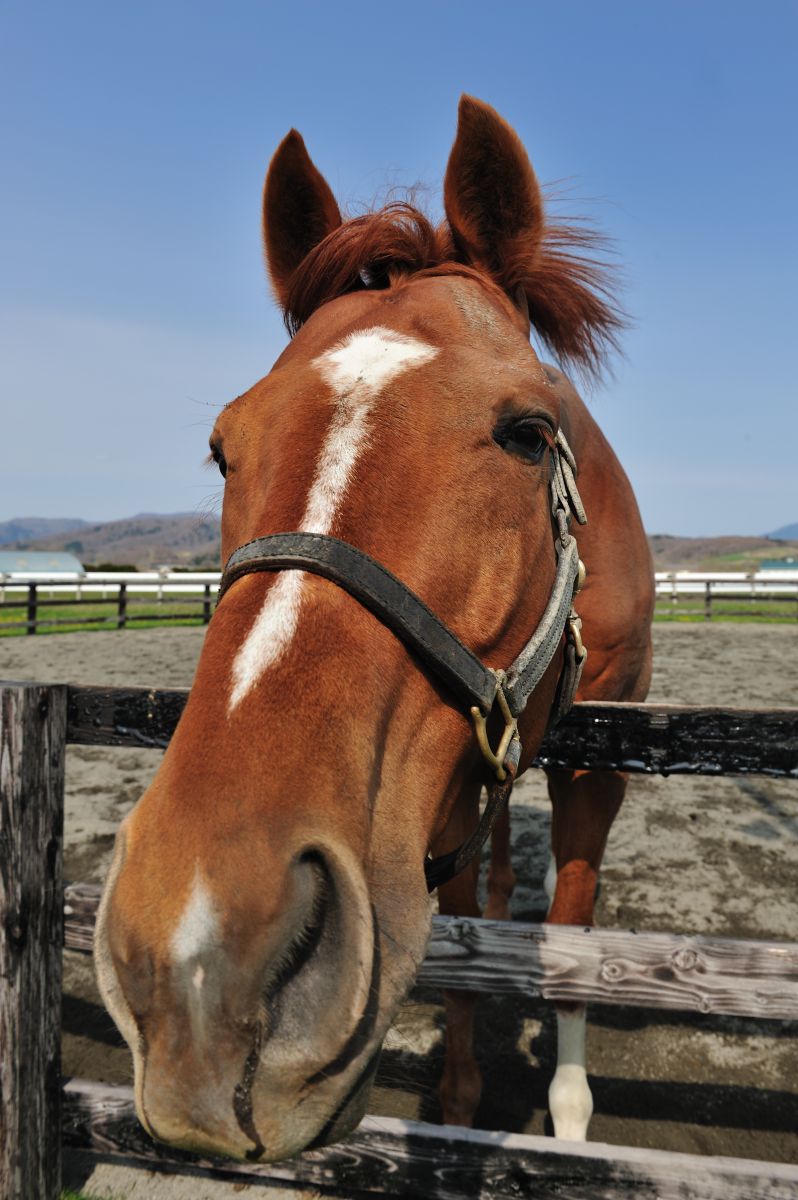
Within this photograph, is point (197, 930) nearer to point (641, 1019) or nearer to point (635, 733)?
point (635, 733)

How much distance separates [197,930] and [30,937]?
1.73m

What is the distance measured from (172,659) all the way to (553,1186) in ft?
39.8

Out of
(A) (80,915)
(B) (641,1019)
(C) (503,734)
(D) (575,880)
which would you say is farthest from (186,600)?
(C) (503,734)

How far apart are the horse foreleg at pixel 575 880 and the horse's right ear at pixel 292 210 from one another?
2.19 metres

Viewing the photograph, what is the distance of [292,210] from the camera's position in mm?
2354

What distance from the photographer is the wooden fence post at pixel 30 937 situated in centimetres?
223

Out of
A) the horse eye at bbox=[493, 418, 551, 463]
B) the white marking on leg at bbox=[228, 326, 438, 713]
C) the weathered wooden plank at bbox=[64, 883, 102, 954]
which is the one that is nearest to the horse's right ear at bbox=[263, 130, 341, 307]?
the white marking on leg at bbox=[228, 326, 438, 713]

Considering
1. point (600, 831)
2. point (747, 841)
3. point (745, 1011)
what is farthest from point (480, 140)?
point (747, 841)

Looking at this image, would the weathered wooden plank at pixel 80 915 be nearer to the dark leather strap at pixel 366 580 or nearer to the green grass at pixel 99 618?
the dark leather strap at pixel 366 580

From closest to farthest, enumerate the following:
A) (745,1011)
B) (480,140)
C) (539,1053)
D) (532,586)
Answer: (532,586) < (480,140) < (745,1011) < (539,1053)

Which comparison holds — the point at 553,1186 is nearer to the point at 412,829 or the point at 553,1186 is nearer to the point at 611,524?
the point at 412,829

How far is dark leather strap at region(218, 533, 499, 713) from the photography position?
1.22 metres

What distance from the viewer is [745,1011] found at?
234cm

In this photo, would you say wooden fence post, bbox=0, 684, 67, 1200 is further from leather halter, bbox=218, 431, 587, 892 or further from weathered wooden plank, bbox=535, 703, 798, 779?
weathered wooden plank, bbox=535, 703, 798, 779
